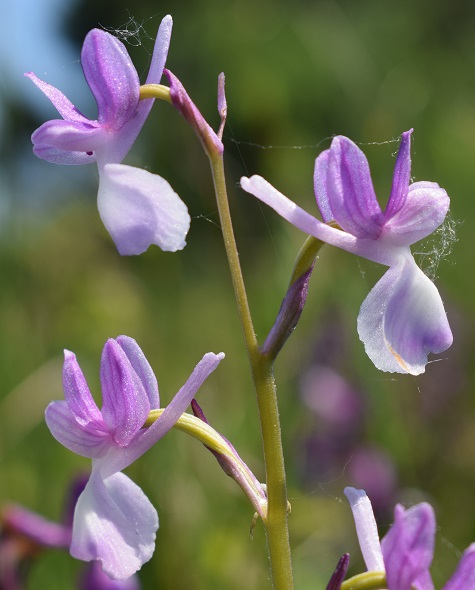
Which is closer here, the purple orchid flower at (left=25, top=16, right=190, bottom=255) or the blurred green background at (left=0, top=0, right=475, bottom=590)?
the purple orchid flower at (left=25, top=16, right=190, bottom=255)

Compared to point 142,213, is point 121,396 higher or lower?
lower

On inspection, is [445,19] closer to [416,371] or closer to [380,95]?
[380,95]

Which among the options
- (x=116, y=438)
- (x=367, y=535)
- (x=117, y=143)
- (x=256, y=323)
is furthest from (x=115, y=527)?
(x=256, y=323)

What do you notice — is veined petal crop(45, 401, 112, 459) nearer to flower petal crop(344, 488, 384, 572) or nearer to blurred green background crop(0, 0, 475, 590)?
flower petal crop(344, 488, 384, 572)

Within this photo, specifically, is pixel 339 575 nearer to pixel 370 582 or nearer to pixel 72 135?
pixel 370 582

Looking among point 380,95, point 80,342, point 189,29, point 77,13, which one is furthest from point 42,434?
point 77,13

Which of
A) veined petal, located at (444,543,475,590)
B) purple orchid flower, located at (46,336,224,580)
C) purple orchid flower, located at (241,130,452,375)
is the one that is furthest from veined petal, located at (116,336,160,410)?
veined petal, located at (444,543,475,590)

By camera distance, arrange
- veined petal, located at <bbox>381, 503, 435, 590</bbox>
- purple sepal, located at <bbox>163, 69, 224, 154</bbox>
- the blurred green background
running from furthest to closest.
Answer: the blurred green background → purple sepal, located at <bbox>163, 69, 224, 154</bbox> → veined petal, located at <bbox>381, 503, 435, 590</bbox>
